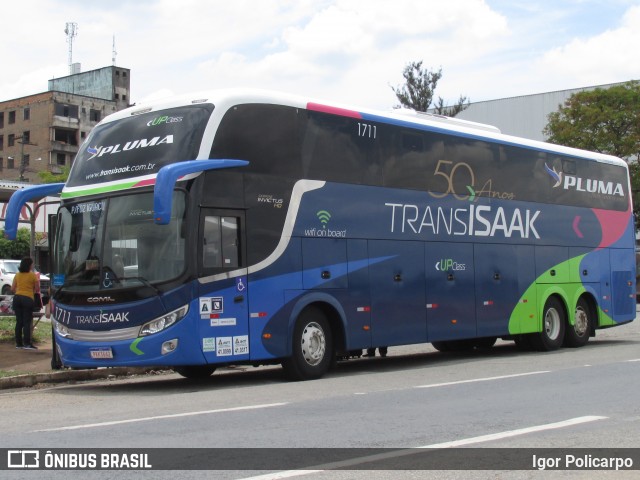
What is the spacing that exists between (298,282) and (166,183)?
3054 mm

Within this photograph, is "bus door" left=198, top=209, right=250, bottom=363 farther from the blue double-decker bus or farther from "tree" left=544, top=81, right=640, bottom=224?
"tree" left=544, top=81, right=640, bottom=224

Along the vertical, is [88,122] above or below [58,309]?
above

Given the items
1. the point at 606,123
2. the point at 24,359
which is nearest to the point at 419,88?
the point at 606,123

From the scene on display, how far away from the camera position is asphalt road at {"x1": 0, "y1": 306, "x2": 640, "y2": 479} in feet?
25.3

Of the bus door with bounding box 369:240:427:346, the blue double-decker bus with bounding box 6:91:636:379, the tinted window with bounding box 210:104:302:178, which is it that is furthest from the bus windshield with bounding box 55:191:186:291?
the bus door with bounding box 369:240:427:346

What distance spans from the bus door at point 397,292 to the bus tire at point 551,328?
4.12 m

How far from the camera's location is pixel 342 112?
48.2 ft

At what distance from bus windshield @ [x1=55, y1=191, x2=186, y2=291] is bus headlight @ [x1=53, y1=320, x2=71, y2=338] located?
22.7 inches

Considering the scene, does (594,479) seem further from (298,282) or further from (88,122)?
(88,122)

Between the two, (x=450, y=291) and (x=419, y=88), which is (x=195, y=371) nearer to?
(x=450, y=291)

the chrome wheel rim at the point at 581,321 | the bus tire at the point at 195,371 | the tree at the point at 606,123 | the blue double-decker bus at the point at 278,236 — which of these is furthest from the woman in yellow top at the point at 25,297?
the tree at the point at 606,123

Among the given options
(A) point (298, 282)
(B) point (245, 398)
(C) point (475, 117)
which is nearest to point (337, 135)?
(A) point (298, 282)

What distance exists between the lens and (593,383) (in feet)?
40.4

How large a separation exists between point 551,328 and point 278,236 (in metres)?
8.37
